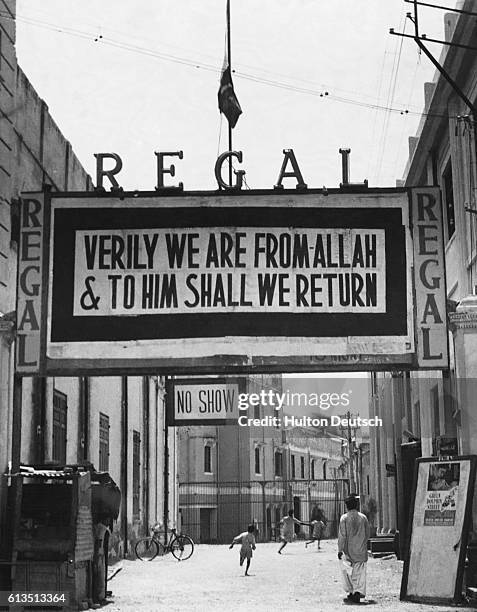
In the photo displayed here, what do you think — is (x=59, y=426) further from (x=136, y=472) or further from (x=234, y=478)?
(x=234, y=478)

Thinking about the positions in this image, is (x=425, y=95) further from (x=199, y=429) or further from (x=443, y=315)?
(x=199, y=429)

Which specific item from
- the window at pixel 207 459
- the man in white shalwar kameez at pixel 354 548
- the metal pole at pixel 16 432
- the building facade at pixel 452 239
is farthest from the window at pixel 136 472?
the window at pixel 207 459

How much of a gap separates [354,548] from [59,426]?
7.66m

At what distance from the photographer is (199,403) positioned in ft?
102

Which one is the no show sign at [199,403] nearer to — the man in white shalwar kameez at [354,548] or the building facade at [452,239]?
the building facade at [452,239]

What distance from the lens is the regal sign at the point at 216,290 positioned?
1364 cm

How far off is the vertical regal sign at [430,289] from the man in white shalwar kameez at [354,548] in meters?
2.67

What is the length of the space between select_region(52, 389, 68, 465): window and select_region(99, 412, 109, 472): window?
459 cm

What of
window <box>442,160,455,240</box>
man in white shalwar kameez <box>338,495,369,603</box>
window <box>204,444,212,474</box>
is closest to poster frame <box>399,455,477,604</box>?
man in white shalwar kameez <box>338,495,369,603</box>

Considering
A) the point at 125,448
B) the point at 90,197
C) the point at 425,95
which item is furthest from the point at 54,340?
the point at 125,448

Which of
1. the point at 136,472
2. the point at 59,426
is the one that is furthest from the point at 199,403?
the point at 59,426

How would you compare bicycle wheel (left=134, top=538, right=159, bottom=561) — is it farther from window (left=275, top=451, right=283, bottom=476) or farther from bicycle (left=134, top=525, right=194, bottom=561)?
window (left=275, top=451, right=283, bottom=476)

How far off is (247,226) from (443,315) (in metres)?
3.00

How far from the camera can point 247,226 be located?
1382 cm
